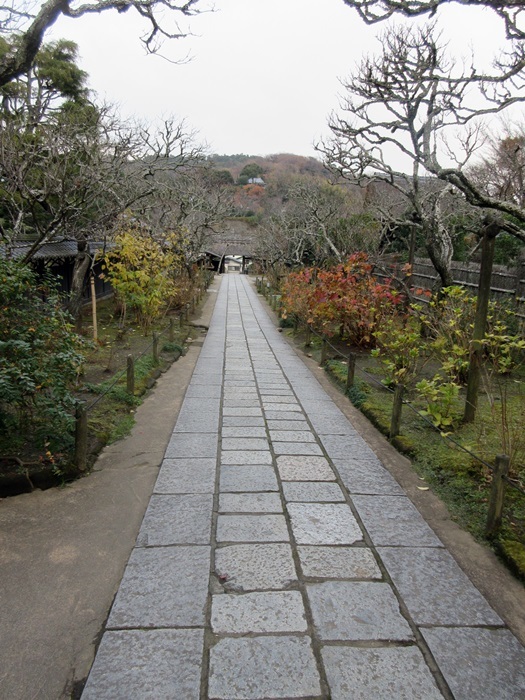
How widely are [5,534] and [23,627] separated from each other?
0.98 meters

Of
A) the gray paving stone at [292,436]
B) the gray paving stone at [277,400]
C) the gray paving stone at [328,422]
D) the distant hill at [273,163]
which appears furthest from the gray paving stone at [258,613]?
the distant hill at [273,163]

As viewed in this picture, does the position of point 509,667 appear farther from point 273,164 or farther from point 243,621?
point 273,164

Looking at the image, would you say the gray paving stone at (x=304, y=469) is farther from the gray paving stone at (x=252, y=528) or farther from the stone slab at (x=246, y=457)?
the gray paving stone at (x=252, y=528)

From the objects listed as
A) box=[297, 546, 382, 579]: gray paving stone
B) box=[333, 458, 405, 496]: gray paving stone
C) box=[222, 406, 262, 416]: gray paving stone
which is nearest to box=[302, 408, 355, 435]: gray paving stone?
box=[222, 406, 262, 416]: gray paving stone

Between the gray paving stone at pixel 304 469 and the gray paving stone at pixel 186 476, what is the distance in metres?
0.61

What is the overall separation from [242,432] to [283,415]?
820mm

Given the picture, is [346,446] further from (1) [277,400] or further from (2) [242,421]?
(1) [277,400]

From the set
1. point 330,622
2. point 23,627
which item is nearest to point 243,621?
point 330,622

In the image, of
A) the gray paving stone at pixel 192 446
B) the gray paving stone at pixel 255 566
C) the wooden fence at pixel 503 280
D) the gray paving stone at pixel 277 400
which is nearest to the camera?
the gray paving stone at pixel 255 566

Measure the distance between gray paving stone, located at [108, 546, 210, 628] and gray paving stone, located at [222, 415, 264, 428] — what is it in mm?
2424

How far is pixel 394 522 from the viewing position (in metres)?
3.35

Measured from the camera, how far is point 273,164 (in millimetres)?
67750

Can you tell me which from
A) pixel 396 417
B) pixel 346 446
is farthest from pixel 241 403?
pixel 396 417

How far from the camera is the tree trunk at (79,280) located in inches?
360
